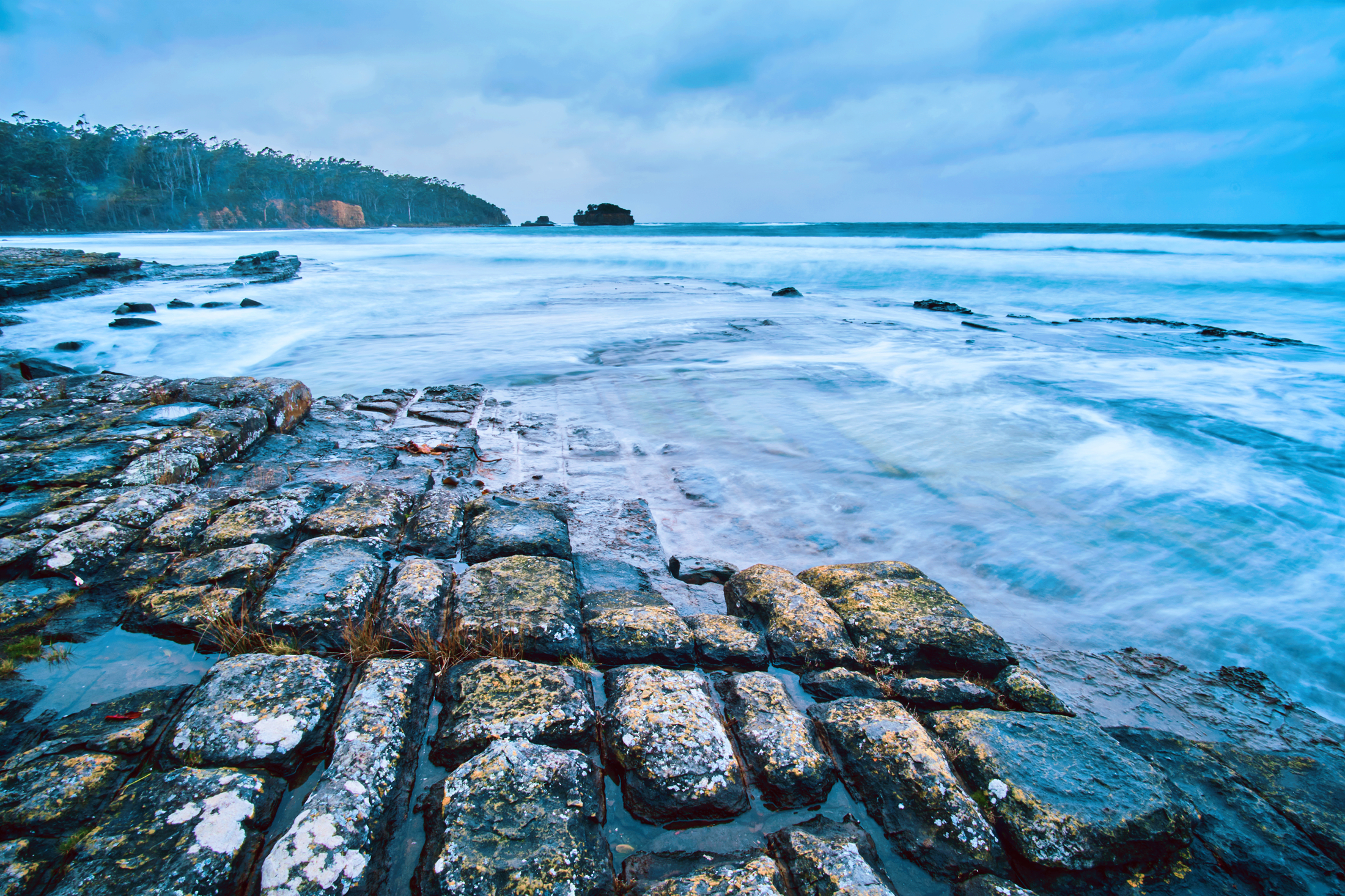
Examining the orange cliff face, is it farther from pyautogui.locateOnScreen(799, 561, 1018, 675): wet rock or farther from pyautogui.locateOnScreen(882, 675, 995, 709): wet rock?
pyautogui.locateOnScreen(882, 675, 995, 709): wet rock

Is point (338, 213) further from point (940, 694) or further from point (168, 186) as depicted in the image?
point (940, 694)

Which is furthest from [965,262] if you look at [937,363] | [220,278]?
[220,278]

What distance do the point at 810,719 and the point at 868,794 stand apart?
0.29m

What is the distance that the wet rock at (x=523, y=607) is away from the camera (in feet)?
7.61

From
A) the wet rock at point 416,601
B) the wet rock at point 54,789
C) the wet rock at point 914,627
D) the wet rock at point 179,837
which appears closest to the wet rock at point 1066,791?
the wet rock at point 914,627

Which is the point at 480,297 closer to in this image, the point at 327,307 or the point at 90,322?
the point at 327,307

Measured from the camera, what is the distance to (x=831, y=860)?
4.94 feet

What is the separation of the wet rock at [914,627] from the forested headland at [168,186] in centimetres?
7763

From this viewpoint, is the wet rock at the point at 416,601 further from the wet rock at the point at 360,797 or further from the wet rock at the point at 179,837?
the wet rock at the point at 179,837

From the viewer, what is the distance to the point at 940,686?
2.24 metres

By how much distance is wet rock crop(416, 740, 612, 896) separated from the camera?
55.9 inches

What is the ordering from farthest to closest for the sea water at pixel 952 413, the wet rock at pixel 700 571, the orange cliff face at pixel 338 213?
the orange cliff face at pixel 338 213, the sea water at pixel 952 413, the wet rock at pixel 700 571

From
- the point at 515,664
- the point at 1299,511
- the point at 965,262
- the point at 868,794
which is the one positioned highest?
the point at 965,262

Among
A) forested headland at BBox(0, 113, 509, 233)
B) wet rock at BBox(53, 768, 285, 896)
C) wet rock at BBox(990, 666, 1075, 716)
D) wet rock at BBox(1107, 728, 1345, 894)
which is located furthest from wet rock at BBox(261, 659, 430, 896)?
forested headland at BBox(0, 113, 509, 233)
